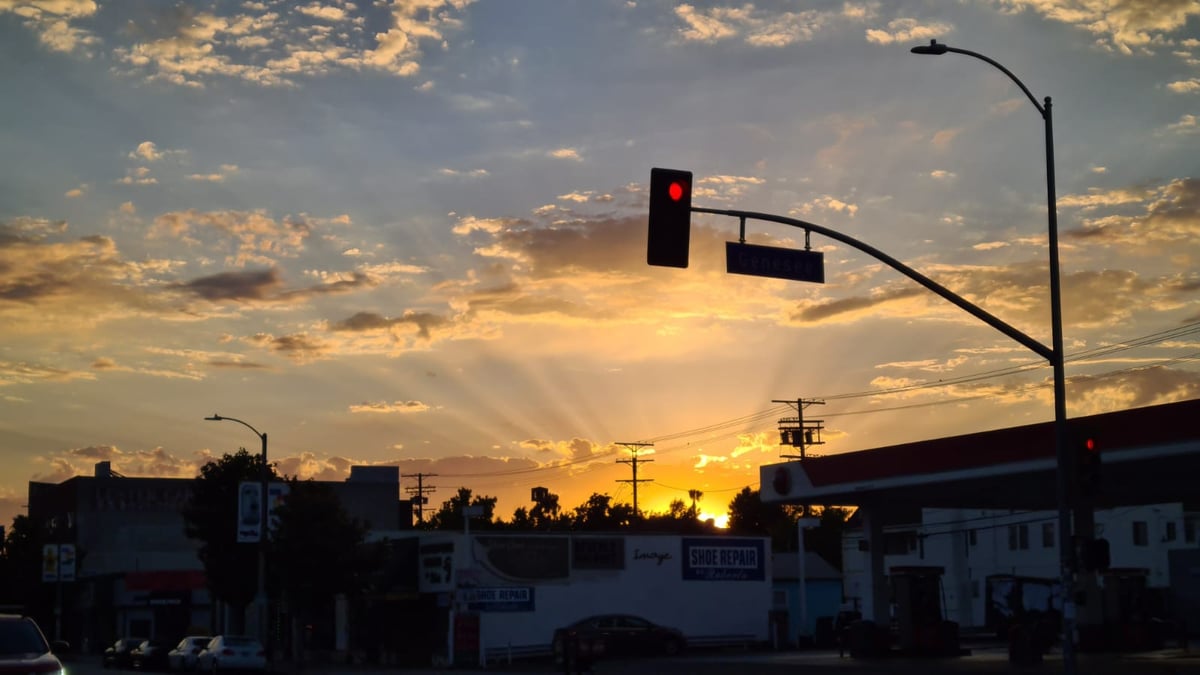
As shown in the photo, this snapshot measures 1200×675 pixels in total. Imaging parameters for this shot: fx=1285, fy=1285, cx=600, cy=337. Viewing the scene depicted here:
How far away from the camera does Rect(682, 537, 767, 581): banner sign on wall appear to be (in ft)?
197

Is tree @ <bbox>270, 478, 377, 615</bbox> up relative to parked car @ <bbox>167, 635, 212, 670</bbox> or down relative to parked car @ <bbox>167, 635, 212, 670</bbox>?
up

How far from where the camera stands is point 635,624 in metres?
54.4

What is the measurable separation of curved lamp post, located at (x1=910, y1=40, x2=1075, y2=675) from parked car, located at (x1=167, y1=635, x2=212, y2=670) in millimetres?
39830

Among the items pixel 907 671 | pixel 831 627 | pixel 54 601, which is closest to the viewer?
pixel 907 671

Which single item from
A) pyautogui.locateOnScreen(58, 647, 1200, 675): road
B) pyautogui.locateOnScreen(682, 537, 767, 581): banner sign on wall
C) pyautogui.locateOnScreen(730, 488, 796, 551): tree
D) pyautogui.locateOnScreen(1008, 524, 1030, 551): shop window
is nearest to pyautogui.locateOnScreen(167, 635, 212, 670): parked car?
pyautogui.locateOnScreen(58, 647, 1200, 675): road

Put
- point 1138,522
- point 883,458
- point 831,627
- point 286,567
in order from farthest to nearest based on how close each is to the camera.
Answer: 1. point 1138,522
2. point 831,627
3. point 286,567
4. point 883,458

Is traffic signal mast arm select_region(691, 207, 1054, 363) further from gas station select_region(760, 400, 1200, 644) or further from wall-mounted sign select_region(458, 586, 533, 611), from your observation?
wall-mounted sign select_region(458, 586, 533, 611)

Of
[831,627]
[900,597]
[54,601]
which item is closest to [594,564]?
[831,627]

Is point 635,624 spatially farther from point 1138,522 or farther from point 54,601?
point 54,601

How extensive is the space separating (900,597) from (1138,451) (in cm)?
1270

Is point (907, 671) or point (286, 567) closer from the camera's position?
point (907, 671)

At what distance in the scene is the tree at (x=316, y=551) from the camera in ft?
185

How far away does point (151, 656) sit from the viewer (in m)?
60.1

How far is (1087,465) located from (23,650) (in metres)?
18.0
